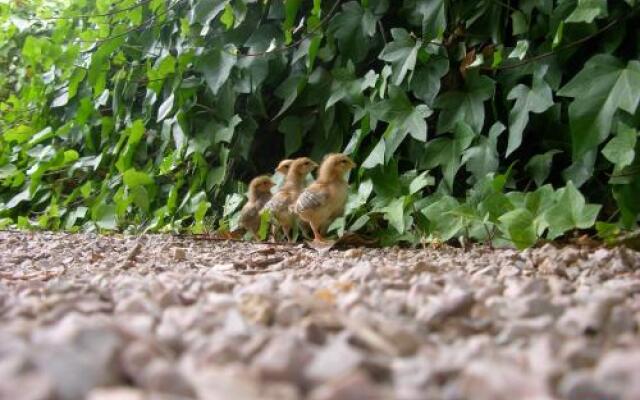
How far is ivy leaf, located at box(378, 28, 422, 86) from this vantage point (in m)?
3.14

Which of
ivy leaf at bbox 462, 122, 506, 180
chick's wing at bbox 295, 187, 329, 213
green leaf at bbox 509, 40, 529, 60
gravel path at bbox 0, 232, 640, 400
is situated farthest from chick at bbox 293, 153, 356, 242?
gravel path at bbox 0, 232, 640, 400

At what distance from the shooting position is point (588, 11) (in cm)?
258

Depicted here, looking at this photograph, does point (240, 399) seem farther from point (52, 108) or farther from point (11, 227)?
point (52, 108)

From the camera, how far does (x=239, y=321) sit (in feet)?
3.14

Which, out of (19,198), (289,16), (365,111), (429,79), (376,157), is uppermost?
(289,16)

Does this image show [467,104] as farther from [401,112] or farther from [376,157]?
[376,157]

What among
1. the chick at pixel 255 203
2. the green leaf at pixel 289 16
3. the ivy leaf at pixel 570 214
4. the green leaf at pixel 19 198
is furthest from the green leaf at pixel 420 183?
the green leaf at pixel 19 198

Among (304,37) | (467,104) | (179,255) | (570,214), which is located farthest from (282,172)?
(570,214)

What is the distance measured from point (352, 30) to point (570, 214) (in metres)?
1.43

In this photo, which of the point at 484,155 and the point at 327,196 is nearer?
the point at 484,155

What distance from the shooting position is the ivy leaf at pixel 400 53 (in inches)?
124

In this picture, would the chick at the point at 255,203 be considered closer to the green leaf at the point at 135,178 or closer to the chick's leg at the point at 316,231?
the chick's leg at the point at 316,231

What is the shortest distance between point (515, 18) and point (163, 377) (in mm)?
2632

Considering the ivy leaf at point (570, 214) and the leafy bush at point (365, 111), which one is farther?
the leafy bush at point (365, 111)
